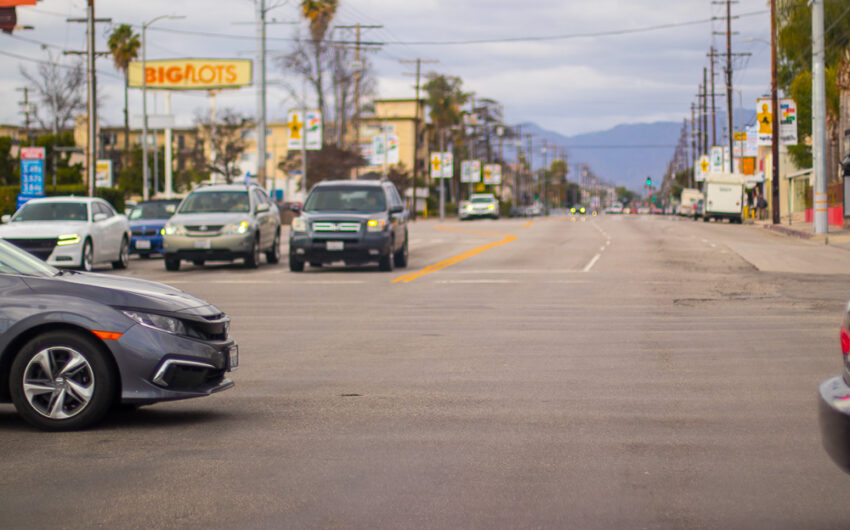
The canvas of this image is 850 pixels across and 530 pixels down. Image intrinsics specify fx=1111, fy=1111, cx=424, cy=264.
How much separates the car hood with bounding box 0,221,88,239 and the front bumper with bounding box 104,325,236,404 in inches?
682

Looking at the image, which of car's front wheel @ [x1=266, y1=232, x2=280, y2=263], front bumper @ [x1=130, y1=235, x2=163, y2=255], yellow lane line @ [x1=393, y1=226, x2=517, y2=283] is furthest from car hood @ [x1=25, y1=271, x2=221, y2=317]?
front bumper @ [x1=130, y1=235, x2=163, y2=255]

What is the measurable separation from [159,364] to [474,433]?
7.10 feet

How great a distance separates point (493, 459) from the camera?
6.73m

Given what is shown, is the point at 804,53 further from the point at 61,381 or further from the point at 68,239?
the point at 61,381

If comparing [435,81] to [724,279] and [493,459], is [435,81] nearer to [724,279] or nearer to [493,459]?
[724,279]

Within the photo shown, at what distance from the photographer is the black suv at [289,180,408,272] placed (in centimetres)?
2438

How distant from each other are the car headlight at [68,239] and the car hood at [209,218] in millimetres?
2268

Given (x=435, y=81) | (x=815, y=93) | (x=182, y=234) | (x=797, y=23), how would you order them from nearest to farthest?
(x=182, y=234)
(x=815, y=93)
(x=797, y=23)
(x=435, y=81)

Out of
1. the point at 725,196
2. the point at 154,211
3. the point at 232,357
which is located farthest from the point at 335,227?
the point at 725,196

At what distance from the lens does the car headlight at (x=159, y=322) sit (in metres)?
7.47

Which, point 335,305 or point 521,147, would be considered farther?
point 521,147

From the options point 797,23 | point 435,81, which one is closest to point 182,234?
point 797,23

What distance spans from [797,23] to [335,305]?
4425cm

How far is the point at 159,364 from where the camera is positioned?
7426 millimetres
